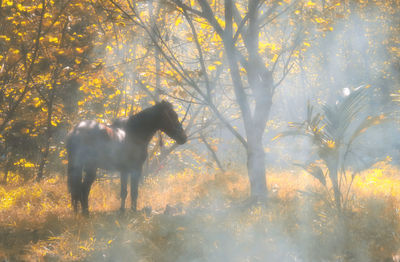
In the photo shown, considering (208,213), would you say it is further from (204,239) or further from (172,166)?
(172,166)

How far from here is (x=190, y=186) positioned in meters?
7.73

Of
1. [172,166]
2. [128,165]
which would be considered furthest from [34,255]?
[172,166]

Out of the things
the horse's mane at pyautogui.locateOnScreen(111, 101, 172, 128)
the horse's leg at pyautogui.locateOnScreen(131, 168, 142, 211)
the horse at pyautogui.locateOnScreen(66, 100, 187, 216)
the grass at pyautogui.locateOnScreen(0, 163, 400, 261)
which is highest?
the horse's mane at pyautogui.locateOnScreen(111, 101, 172, 128)

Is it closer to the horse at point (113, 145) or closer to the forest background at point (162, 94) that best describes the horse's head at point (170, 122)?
the horse at point (113, 145)

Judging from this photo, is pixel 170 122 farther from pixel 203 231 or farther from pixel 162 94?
pixel 203 231

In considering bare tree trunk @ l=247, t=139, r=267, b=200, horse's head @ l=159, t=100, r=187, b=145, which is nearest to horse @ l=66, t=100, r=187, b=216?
horse's head @ l=159, t=100, r=187, b=145

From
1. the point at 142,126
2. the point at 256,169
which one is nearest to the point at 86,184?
the point at 142,126

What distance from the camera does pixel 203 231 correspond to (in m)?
4.88

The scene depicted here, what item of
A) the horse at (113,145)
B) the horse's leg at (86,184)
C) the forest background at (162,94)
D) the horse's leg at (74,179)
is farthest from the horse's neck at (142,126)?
the horse's leg at (74,179)

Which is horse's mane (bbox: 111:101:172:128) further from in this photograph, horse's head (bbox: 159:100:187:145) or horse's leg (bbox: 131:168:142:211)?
horse's leg (bbox: 131:168:142:211)

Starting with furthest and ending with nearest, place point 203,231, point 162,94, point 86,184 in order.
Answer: point 162,94
point 86,184
point 203,231

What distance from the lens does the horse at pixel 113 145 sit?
4941 mm

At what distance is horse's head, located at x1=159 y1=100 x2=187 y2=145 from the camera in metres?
5.65

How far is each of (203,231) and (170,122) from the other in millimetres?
1821
